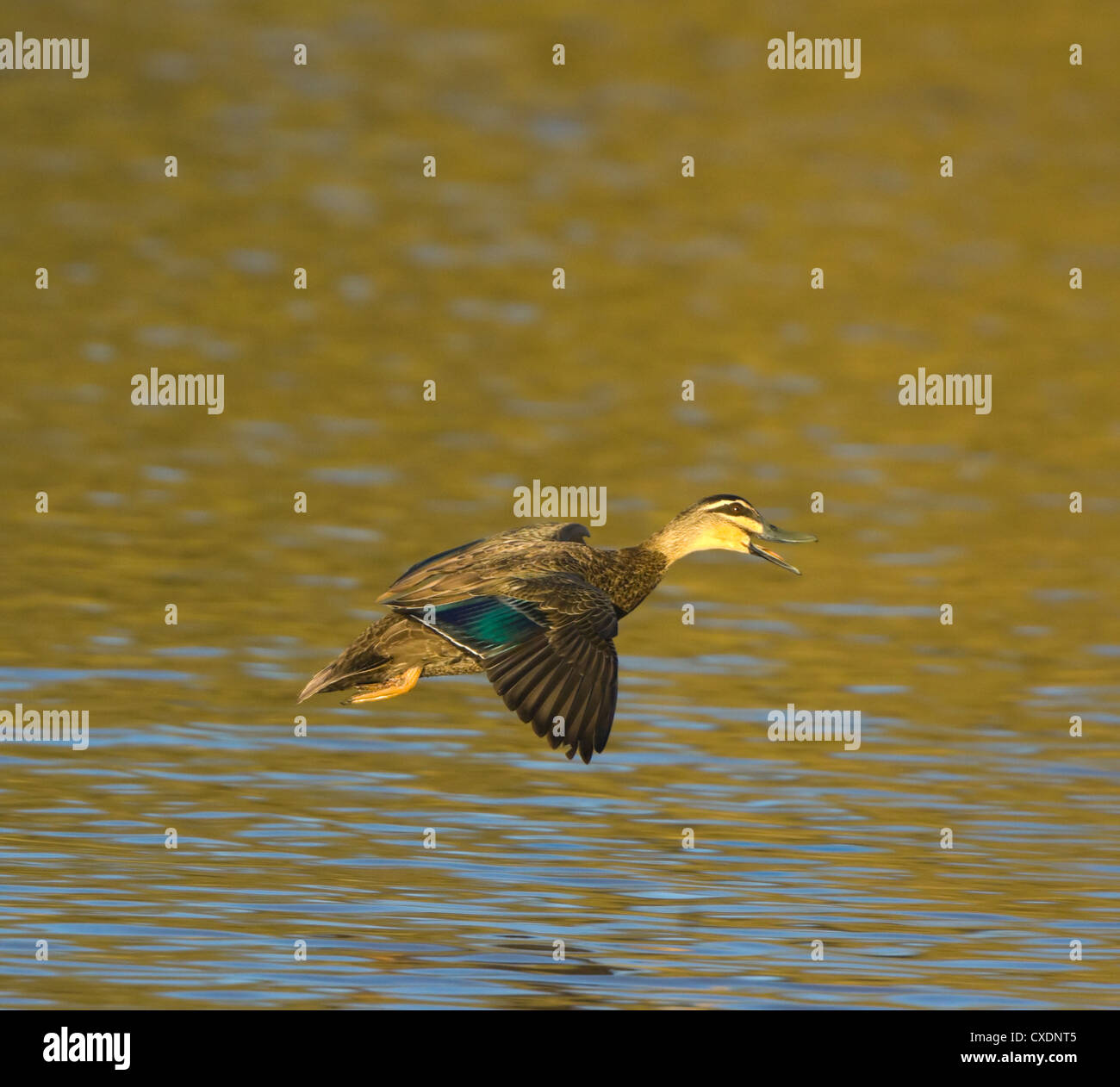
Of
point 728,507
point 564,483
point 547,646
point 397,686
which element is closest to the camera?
point 547,646

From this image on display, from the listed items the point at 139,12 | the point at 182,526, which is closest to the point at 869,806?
the point at 182,526

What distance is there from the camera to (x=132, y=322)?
2734cm

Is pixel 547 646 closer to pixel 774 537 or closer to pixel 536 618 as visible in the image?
pixel 536 618

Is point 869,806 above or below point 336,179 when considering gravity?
below

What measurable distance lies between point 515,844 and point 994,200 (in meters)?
23.6

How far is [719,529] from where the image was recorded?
585 inches

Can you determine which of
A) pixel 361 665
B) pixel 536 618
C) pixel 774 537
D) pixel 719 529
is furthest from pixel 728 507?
pixel 361 665

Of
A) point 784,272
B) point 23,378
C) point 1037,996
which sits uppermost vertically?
point 784,272

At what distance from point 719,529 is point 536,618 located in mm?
2345

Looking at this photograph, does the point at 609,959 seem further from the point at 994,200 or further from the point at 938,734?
the point at 994,200

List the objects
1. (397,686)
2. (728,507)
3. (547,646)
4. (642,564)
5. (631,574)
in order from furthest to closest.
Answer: (728,507)
(642,564)
(631,574)
(397,686)
(547,646)

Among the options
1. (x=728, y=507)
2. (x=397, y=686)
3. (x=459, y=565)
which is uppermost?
(x=728, y=507)

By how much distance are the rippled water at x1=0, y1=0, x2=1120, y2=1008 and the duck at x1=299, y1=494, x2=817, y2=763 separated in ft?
3.23

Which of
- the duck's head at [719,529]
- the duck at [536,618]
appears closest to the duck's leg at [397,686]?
the duck at [536,618]
